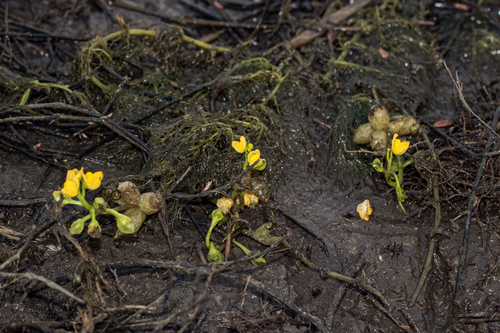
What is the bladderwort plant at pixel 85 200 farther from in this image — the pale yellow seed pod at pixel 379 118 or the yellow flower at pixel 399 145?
the pale yellow seed pod at pixel 379 118

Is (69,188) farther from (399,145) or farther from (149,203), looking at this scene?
(399,145)

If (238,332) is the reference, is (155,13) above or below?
above

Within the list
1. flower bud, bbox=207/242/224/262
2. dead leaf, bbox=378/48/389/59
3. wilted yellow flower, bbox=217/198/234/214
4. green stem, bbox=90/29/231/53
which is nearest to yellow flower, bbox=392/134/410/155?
wilted yellow flower, bbox=217/198/234/214

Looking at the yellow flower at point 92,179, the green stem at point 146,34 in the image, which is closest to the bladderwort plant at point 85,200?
the yellow flower at point 92,179

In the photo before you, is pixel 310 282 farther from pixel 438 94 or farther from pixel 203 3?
pixel 203 3

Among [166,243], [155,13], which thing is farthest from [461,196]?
[155,13]

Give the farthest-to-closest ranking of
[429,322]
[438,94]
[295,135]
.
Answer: [438,94] < [295,135] < [429,322]

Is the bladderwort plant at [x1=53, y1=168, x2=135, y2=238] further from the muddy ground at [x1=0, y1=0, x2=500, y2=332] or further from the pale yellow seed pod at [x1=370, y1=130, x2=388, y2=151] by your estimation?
the pale yellow seed pod at [x1=370, y1=130, x2=388, y2=151]

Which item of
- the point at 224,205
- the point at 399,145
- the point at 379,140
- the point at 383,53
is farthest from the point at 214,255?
the point at 383,53
